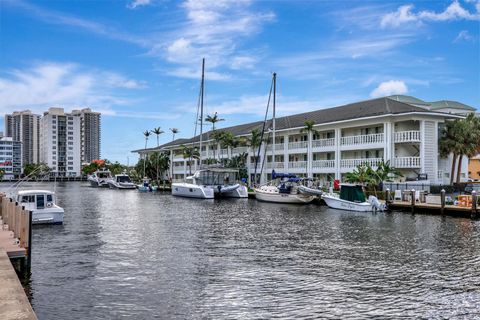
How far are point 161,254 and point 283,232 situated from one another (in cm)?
991

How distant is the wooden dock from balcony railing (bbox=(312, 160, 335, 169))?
148 feet

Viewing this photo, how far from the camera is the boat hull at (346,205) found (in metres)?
42.9

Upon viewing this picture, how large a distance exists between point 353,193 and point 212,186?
26.7 metres

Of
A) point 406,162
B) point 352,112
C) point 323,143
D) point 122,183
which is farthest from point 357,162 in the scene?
point 122,183

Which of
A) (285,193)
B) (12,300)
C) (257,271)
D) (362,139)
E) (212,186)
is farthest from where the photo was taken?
(212,186)

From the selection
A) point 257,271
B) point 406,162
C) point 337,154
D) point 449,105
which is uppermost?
point 449,105

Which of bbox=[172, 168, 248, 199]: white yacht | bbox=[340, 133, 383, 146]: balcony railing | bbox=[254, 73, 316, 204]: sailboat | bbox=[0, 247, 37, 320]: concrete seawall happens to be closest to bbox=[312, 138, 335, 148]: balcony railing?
bbox=[340, 133, 383, 146]: balcony railing

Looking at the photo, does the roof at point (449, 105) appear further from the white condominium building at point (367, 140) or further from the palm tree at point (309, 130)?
the palm tree at point (309, 130)

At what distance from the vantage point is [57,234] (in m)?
28.1

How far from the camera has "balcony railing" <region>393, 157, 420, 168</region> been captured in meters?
51.4

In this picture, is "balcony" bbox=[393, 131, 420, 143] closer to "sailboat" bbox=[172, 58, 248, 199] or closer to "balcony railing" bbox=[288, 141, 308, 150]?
"balcony railing" bbox=[288, 141, 308, 150]

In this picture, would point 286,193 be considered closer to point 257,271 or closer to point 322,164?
point 322,164

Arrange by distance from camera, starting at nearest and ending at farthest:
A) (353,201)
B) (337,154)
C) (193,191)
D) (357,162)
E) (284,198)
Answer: (353,201) → (284,198) → (357,162) → (337,154) → (193,191)

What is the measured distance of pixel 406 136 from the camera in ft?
171
